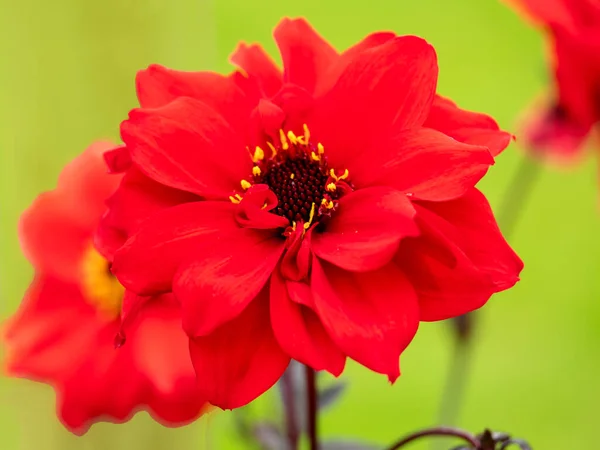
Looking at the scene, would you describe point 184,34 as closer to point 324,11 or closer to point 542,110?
point 542,110

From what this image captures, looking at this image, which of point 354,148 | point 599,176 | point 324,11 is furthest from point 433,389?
point 354,148

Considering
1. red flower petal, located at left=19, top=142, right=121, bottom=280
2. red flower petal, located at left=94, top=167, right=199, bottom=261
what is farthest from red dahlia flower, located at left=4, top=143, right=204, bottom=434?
red flower petal, located at left=94, top=167, right=199, bottom=261

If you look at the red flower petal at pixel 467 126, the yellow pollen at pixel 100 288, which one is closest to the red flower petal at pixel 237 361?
the red flower petal at pixel 467 126

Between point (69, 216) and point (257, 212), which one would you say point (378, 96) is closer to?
point (257, 212)

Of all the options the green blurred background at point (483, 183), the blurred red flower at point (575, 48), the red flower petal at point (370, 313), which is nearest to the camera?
the red flower petal at point (370, 313)

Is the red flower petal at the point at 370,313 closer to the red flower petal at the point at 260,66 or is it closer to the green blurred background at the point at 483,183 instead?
the red flower petal at the point at 260,66

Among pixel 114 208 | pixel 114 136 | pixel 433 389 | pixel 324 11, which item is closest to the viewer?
pixel 114 208

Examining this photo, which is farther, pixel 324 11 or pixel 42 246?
pixel 324 11
